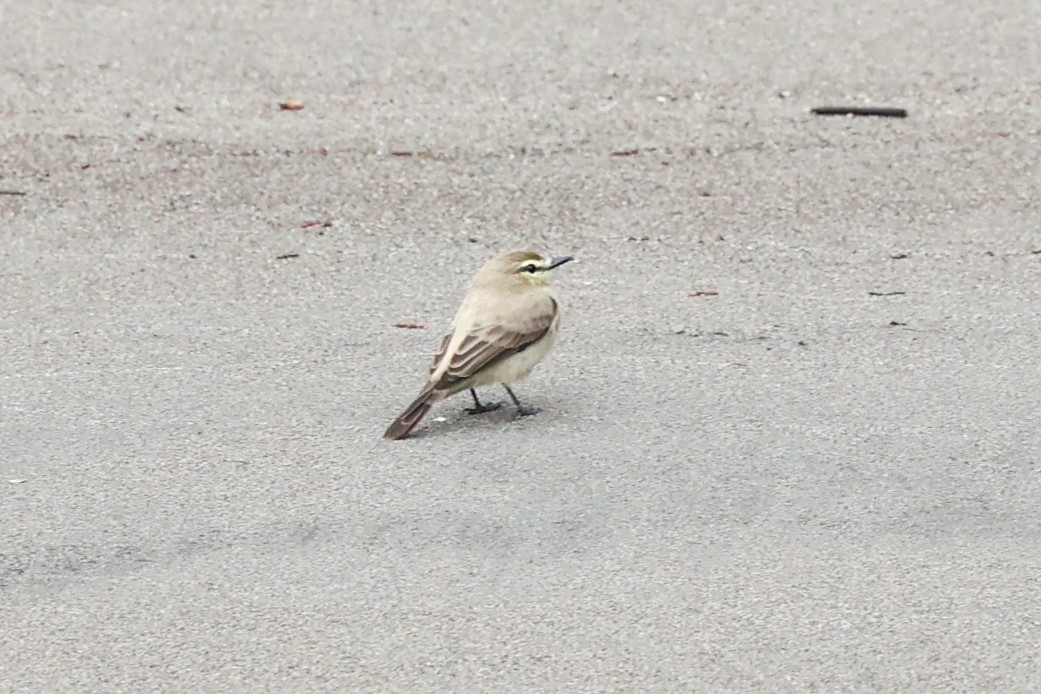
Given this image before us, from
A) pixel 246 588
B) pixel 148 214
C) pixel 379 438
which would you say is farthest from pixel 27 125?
pixel 246 588

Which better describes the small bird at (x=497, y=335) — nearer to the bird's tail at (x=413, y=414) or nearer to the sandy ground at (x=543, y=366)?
the bird's tail at (x=413, y=414)

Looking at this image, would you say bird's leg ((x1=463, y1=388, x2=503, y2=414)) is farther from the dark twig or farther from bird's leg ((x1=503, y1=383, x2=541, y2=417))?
the dark twig

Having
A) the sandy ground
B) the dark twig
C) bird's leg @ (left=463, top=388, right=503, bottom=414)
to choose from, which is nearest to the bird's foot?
bird's leg @ (left=463, top=388, right=503, bottom=414)

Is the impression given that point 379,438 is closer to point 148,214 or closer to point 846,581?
point 846,581

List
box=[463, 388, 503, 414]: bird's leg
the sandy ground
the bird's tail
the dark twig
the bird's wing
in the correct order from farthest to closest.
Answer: the dark twig < box=[463, 388, 503, 414]: bird's leg < the bird's wing < the bird's tail < the sandy ground

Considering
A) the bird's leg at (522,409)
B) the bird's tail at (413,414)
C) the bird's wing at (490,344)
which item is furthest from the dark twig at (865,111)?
the bird's tail at (413,414)

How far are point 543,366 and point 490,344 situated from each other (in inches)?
29.0

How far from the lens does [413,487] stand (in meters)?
6.39

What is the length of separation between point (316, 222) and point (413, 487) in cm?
326

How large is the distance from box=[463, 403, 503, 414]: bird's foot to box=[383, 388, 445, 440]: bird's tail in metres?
0.41

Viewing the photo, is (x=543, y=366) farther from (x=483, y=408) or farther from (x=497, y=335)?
(x=497, y=335)

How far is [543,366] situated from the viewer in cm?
775

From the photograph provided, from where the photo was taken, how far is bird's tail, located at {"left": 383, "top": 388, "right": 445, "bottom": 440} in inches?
269

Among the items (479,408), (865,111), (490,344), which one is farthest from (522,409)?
(865,111)
